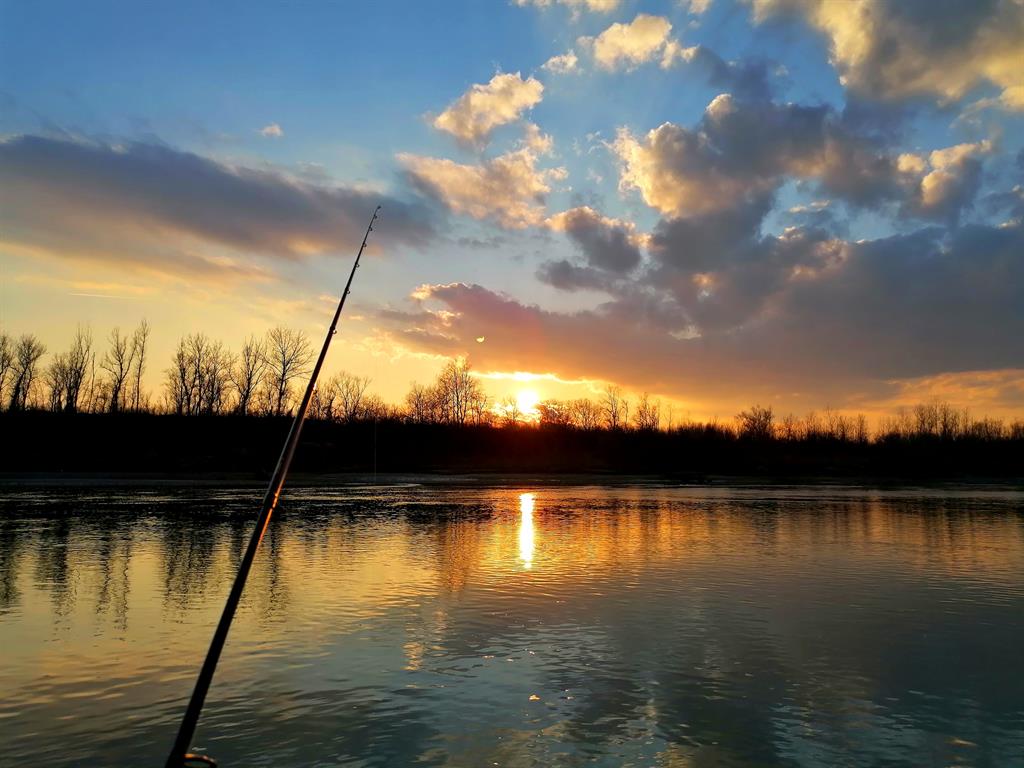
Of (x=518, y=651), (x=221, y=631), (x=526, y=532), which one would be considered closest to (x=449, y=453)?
(x=526, y=532)

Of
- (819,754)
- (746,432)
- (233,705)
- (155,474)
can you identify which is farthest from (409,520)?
(746,432)

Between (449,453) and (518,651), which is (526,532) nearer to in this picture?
(518,651)

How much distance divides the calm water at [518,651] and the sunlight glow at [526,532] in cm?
27

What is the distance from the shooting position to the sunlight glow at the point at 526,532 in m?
18.7

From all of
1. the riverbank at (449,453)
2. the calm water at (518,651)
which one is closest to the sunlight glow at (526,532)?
the calm water at (518,651)

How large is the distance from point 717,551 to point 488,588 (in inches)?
314

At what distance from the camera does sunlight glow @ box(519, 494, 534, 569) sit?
18.7 m

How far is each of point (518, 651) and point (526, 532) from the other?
14276 mm

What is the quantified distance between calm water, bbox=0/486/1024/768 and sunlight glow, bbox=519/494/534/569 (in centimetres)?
27

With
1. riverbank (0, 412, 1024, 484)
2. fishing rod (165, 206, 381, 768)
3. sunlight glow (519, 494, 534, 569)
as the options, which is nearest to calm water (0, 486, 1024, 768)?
sunlight glow (519, 494, 534, 569)

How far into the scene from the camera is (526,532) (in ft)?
80.0

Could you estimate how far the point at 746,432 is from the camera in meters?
142

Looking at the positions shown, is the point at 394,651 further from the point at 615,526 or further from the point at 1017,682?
the point at 615,526

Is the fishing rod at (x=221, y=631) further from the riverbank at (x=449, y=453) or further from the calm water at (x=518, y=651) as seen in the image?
the riverbank at (x=449, y=453)
